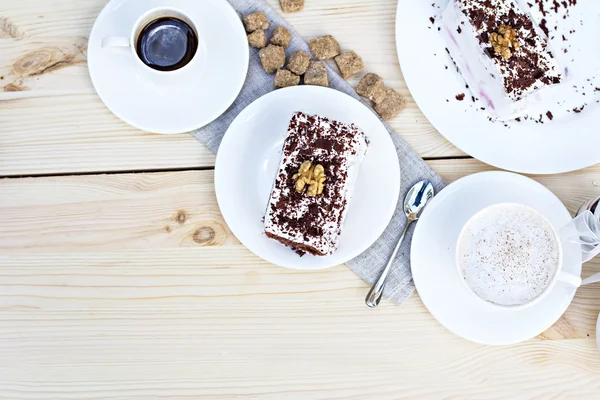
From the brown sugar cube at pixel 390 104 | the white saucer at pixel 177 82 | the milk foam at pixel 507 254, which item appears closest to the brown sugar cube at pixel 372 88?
the brown sugar cube at pixel 390 104

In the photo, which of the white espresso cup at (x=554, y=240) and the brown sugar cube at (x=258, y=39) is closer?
the white espresso cup at (x=554, y=240)

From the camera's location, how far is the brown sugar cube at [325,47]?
5.83ft

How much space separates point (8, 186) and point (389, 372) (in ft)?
4.27

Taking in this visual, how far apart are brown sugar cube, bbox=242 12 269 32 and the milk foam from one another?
838 mm

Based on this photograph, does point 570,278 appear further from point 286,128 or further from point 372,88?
point 286,128

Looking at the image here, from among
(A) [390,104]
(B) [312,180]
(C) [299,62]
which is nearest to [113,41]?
(C) [299,62]

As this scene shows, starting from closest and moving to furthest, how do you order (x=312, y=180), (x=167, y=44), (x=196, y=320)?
(x=312, y=180)
(x=167, y=44)
(x=196, y=320)

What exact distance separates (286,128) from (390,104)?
0.32m

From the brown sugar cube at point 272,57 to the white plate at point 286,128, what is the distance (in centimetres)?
10

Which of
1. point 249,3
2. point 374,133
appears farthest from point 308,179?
point 249,3

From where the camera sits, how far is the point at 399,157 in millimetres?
1799

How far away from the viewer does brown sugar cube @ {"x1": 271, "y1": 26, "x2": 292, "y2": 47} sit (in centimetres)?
177

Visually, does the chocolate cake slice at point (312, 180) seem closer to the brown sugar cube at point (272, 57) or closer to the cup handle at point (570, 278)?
the brown sugar cube at point (272, 57)

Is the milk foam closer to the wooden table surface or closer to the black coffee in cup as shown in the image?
the wooden table surface
